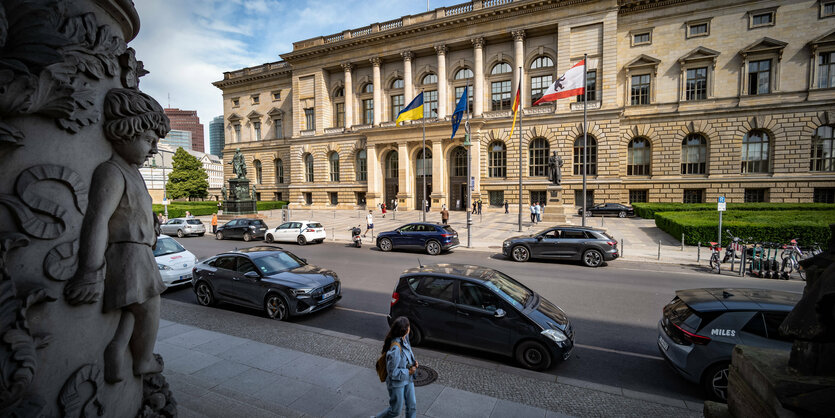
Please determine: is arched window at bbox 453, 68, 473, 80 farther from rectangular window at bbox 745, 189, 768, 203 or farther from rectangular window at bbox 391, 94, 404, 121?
rectangular window at bbox 745, 189, 768, 203

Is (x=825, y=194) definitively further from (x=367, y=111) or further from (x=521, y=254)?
(x=367, y=111)

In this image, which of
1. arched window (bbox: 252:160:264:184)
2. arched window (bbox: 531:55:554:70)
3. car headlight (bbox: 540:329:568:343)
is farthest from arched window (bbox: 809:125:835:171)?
arched window (bbox: 252:160:264:184)

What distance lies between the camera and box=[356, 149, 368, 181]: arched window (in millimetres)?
49062

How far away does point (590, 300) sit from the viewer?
32.8 feet

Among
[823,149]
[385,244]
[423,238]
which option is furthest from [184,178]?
[823,149]

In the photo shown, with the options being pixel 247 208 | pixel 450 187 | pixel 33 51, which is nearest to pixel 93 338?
pixel 33 51

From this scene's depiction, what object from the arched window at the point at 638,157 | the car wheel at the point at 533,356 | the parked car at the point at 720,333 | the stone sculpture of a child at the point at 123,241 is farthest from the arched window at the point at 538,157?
the stone sculpture of a child at the point at 123,241

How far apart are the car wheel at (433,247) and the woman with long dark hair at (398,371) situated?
43.9 ft

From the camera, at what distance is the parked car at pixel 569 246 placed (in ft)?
48.4

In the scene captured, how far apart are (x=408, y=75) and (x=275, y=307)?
41.2 metres

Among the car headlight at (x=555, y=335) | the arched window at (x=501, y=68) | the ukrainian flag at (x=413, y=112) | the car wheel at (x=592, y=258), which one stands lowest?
the car wheel at (x=592, y=258)

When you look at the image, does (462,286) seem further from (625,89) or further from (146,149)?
(625,89)

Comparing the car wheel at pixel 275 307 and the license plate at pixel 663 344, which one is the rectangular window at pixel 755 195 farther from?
the car wheel at pixel 275 307

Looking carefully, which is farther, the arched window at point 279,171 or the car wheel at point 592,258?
the arched window at point 279,171
